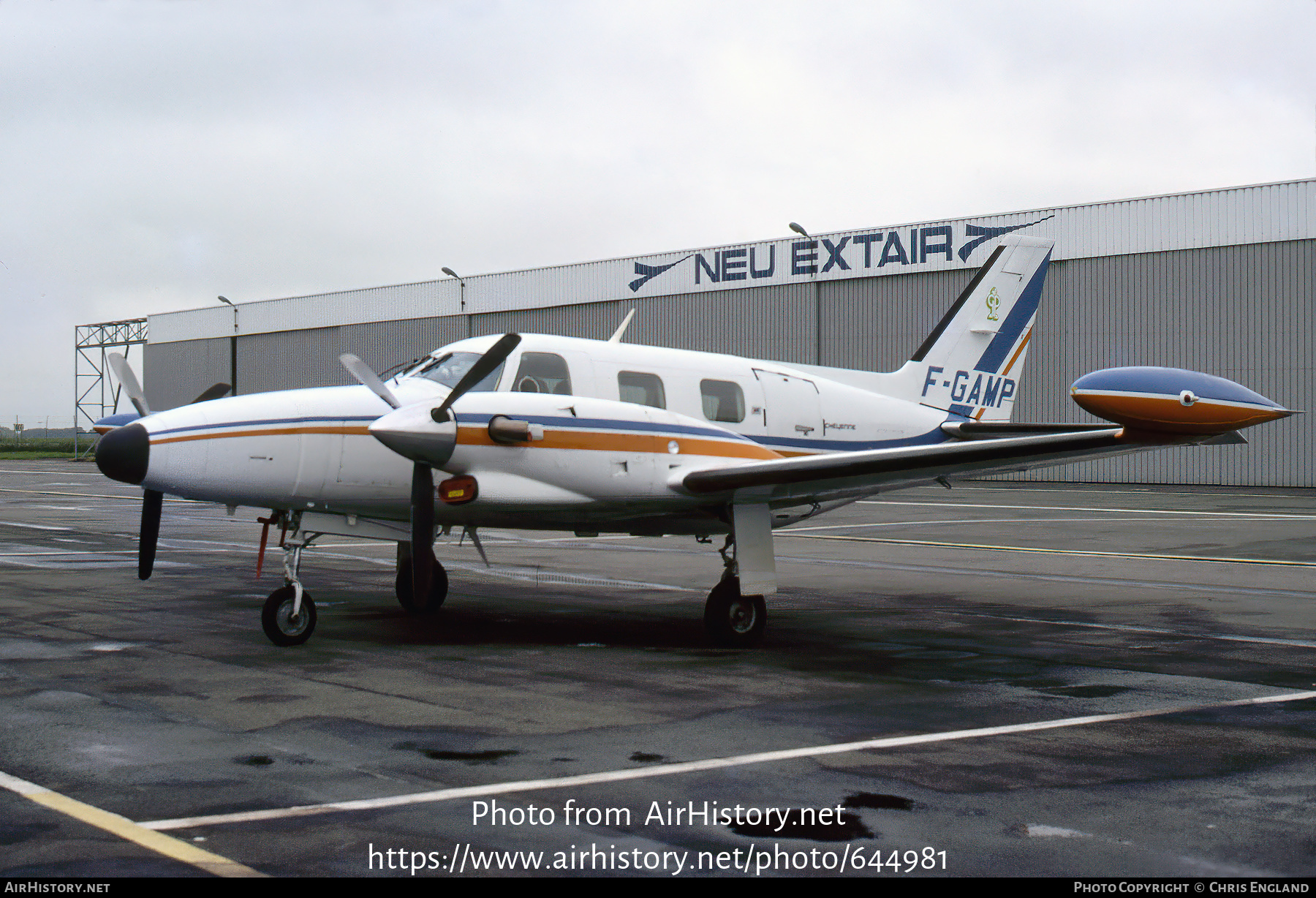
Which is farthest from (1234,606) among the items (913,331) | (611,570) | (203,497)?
(913,331)

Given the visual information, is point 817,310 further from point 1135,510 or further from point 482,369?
point 482,369

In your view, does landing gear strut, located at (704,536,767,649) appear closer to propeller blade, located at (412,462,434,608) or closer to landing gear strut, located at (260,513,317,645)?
propeller blade, located at (412,462,434,608)

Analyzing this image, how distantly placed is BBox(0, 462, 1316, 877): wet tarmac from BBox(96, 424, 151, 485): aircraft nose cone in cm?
164

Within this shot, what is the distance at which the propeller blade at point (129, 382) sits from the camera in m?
12.0

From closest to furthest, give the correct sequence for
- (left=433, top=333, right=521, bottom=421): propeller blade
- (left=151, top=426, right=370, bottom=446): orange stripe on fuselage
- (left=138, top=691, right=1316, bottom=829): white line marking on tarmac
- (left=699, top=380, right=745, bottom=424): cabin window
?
(left=138, top=691, right=1316, bottom=829): white line marking on tarmac, (left=151, top=426, right=370, bottom=446): orange stripe on fuselage, (left=433, top=333, right=521, bottom=421): propeller blade, (left=699, top=380, right=745, bottom=424): cabin window

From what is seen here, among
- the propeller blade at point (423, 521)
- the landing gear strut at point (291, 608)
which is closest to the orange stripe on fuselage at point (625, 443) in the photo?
the propeller blade at point (423, 521)

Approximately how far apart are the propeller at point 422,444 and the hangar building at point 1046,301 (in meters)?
38.1

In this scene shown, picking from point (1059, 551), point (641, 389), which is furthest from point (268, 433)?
point (1059, 551)

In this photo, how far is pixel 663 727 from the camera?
308 inches

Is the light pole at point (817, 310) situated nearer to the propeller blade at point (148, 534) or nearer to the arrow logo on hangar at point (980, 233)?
the arrow logo on hangar at point (980, 233)

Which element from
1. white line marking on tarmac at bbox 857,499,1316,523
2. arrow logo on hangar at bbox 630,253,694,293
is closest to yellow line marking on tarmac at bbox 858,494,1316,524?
white line marking on tarmac at bbox 857,499,1316,523

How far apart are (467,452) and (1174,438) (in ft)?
20.1

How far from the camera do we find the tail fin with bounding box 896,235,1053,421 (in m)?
15.7

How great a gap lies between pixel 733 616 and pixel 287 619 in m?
4.37
